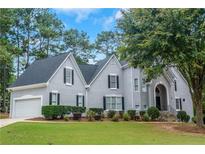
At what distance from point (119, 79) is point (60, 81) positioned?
586 centimetres

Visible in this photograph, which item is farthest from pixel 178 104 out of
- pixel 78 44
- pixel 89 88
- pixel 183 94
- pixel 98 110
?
pixel 78 44

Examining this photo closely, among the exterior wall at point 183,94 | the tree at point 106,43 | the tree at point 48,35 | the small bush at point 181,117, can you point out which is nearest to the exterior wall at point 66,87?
the small bush at point 181,117

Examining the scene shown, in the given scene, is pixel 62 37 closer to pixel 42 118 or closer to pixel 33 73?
pixel 33 73

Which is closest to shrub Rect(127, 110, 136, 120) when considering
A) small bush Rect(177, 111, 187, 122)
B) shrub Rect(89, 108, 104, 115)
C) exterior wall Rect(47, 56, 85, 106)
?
shrub Rect(89, 108, 104, 115)

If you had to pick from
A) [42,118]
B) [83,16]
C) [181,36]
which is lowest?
[42,118]

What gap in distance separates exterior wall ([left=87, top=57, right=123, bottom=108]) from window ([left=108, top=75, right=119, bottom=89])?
275mm

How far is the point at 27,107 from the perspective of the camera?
25375 millimetres

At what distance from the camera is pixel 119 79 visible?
93.0 ft

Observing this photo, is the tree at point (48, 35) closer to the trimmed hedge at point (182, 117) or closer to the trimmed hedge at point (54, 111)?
the trimmed hedge at point (54, 111)

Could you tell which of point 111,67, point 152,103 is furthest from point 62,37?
point 152,103

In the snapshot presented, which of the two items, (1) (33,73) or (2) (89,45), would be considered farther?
(2) (89,45)

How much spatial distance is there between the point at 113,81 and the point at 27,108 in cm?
783

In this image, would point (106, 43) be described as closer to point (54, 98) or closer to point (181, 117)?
point (181, 117)

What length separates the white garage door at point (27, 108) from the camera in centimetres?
2456
